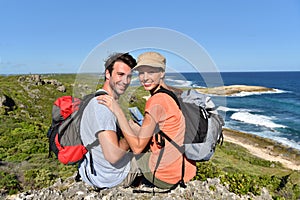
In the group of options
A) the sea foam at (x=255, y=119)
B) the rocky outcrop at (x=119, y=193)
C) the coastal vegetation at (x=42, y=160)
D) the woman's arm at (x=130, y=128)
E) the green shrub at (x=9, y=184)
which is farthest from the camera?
the sea foam at (x=255, y=119)

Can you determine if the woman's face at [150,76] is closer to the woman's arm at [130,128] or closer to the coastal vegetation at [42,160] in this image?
the coastal vegetation at [42,160]

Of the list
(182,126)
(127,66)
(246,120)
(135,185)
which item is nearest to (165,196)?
(135,185)

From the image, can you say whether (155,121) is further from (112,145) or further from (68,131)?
(68,131)

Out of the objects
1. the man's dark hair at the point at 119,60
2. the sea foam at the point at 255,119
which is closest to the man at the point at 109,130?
the man's dark hair at the point at 119,60

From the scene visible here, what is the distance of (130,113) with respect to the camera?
2.94 metres

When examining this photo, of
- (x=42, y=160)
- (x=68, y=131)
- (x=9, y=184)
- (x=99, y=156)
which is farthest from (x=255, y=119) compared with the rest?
(x=68, y=131)

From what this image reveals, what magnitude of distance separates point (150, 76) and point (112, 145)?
0.80 m

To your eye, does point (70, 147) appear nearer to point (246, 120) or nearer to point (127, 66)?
point (127, 66)

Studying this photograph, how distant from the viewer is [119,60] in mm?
2621

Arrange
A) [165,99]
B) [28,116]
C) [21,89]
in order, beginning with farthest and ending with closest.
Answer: [21,89], [28,116], [165,99]

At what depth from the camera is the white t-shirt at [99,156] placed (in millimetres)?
2449

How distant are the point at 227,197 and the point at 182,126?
1937 mm

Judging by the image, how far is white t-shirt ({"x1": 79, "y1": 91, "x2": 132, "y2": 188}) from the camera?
245 centimetres

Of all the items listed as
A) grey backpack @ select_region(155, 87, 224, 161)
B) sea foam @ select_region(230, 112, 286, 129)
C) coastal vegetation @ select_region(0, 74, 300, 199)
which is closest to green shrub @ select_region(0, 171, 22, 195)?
coastal vegetation @ select_region(0, 74, 300, 199)
